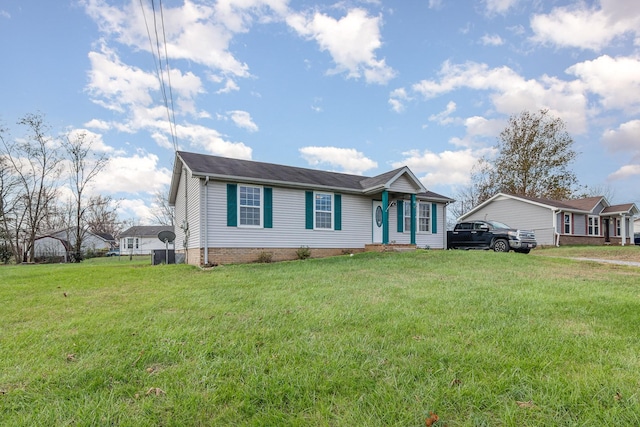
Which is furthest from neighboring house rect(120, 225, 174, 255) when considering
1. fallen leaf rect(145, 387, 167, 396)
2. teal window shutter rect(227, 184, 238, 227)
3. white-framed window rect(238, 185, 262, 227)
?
fallen leaf rect(145, 387, 167, 396)

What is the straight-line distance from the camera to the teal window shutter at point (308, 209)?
13398 mm

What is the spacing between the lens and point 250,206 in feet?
40.1

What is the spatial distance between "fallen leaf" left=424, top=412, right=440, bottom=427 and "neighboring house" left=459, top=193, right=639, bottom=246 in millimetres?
25030

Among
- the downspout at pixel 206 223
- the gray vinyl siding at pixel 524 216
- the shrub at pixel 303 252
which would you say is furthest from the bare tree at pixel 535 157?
the downspout at pixel 206 223

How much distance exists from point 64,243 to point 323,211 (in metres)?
25.5

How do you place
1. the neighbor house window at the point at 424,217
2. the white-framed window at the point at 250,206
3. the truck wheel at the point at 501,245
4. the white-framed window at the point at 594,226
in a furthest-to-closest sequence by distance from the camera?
the white-framed window at the point at 594,226, the neighbor house window at the point at 424,217, the truck wheel at the point at 501,245, the white-framed window at the point at 250,206

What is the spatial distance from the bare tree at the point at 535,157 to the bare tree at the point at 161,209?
34449 millimetres

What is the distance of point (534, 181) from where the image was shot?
101 feet

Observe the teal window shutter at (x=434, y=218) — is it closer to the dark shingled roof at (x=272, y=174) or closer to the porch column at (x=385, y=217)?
the dark shingled roof at (x=272, y=174)

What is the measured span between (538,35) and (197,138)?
1586cm

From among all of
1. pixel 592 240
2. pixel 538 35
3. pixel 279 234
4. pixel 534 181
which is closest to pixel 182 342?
pixel 279 234

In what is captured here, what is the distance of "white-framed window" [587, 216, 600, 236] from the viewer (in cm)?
2584

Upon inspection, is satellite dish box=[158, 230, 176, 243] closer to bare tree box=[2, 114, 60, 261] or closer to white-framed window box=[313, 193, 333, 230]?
white-framed window box=[313, 193, 333, 230]

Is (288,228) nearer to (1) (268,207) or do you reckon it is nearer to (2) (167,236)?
(1) (268,207)
